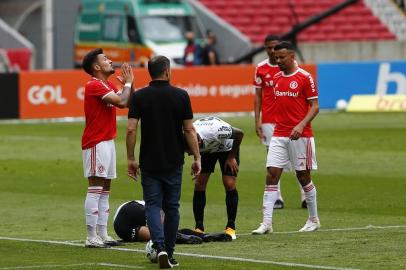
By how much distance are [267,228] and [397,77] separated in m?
24.3

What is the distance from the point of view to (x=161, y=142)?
12727 mm

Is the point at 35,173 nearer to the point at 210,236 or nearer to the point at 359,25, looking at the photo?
the point at 210,236

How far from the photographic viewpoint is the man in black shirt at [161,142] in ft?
41.6

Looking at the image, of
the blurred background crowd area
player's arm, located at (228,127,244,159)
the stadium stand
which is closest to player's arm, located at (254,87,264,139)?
player's arm, located at (228,127,244,159)

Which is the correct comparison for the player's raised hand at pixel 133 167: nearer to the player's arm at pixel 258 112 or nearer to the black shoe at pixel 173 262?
the black shoe at pixel 173 262

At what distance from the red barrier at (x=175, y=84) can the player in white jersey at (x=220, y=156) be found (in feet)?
65.1

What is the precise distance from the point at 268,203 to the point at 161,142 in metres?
3.20

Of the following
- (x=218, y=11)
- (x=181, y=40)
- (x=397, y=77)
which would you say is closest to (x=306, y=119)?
(x=397, y=77)

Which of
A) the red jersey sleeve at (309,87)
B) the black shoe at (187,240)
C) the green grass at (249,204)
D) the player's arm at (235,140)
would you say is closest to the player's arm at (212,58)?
the green grass at (249,204)

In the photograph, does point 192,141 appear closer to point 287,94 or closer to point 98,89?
point 98,89

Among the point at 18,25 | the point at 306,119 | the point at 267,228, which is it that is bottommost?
the point at 18,25

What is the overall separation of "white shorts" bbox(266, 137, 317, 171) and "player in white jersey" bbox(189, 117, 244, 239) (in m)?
0.92

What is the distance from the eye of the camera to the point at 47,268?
1254 centimetres

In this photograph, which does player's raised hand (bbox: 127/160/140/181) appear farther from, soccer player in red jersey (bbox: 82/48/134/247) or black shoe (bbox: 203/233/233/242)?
black shoe (bbox: 203/233/233/242)
